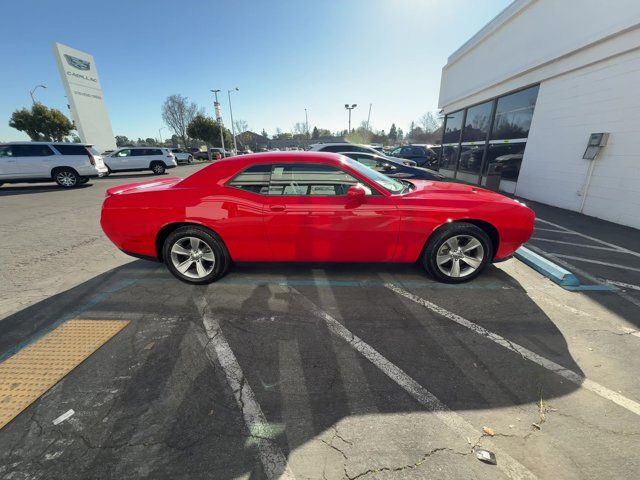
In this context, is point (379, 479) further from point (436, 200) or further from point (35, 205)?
point (35, 205)

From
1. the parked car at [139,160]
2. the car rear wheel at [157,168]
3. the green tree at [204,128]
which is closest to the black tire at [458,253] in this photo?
the car rear wheel at [157,168]

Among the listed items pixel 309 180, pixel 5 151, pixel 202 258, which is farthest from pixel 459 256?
pixel 5 151

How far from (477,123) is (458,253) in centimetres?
1186

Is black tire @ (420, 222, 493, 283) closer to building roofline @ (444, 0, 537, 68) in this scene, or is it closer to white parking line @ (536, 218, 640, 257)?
white parking line @ (536, 218, 640, 257)

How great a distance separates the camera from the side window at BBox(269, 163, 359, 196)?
11.1ft

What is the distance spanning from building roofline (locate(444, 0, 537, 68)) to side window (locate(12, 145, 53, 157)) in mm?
18394

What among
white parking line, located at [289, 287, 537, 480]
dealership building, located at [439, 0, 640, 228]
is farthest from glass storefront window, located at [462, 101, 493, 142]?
white parking line, located at [289, 287, 537, 480]

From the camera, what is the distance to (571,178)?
24.9ft

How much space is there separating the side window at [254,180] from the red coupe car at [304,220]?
0.04ft

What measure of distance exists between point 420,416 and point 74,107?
3391 cm

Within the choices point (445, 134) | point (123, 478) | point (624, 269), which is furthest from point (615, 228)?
point (445, 134)

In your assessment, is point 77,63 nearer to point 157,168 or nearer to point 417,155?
point 157,168

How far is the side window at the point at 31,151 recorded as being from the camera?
11.5 metres

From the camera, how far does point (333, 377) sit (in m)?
2.21
